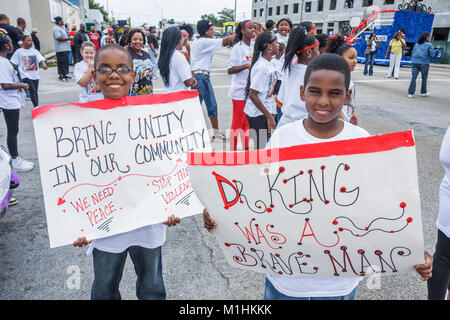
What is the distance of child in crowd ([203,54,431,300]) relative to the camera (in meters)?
1.49

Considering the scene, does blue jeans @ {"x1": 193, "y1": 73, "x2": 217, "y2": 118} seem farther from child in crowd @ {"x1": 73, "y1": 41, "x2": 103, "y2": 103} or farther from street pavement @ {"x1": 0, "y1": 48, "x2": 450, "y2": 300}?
street pavement @ {"x1": 0, "y1": 48, "x2": 450, "y2": 300}

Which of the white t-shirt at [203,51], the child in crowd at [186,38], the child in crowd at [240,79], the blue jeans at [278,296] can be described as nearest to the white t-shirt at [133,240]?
the blue jeans at [278,296]

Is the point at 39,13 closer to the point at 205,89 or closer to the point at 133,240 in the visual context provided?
the point at 205,89

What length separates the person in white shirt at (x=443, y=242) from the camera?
1760 millimetres

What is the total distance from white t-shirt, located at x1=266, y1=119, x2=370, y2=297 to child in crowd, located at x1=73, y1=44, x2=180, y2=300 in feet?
2.20

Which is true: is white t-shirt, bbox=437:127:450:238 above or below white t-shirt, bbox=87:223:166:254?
above

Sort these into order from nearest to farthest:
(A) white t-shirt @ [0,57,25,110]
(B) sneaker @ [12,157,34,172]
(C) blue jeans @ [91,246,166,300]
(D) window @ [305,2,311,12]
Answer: (C) blue jeans @ [91,246,166,300]
(A) white t-shirt @ [0,57,25,110]
(B) sneaker @ [12,157,34,172]
(D) window @ [305,2,311,12]

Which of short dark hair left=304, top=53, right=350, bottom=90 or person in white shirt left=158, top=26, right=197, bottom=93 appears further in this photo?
person in white shirt left=158, top=26, right=197, bottom=93

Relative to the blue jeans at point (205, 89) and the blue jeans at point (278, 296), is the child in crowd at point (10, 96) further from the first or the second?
the blue jeans at point (278, 296)

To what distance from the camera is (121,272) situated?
6.14 ft

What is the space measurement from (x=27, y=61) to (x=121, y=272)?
6.80 meters

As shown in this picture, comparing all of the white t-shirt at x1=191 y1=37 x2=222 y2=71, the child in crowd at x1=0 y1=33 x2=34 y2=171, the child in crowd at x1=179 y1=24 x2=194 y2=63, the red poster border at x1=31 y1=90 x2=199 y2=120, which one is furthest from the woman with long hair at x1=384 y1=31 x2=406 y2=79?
the red poster border at x1=31 y1=90 x2=199 y2=120
